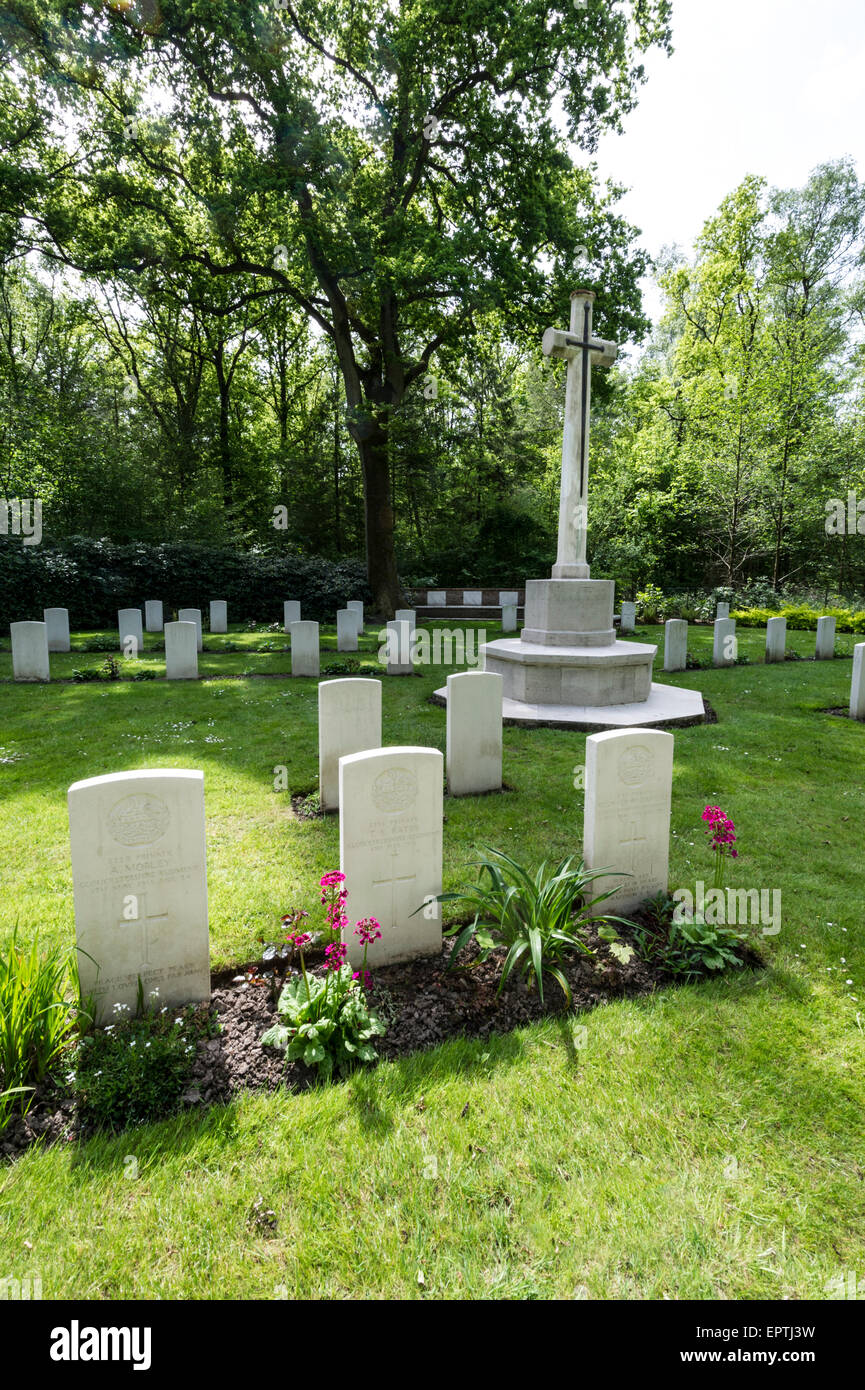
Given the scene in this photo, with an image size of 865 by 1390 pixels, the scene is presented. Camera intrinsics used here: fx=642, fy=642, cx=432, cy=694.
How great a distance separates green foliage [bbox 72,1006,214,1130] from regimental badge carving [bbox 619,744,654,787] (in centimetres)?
258

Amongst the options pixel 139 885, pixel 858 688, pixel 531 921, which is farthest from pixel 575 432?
pixel 139 885

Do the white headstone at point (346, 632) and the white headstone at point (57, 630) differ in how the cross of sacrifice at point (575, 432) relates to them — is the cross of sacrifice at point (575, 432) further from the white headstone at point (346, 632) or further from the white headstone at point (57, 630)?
the white headstone at point (57, 630)

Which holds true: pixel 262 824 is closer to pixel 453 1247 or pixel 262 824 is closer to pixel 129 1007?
pixel 129 1007

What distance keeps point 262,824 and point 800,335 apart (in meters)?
26.0

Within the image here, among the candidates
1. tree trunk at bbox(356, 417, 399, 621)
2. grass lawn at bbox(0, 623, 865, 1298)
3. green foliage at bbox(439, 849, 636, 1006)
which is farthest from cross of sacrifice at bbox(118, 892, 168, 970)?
tree trunk at bbox(356, 417, 399, 621)

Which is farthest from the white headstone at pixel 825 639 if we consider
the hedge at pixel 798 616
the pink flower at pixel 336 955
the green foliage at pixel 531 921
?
the pink flower at pixel 336 955

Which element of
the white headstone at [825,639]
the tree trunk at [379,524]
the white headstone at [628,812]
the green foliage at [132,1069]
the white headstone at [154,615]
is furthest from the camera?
the tree trunk at [379,524]

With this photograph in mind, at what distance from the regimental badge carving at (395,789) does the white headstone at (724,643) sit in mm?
11198

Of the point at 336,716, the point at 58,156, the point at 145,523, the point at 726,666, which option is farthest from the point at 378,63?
the point at 336,716

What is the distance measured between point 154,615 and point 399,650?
311 inches

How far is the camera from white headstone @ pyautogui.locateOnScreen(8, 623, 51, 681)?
10.5 m

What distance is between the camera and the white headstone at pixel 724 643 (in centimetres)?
1288

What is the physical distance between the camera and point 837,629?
17688 mm

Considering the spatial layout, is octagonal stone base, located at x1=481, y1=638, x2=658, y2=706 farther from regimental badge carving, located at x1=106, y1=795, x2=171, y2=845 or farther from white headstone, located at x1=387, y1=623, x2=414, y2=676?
regimental badge carving, located at x1=106, y1=795, x2=171, y2=845
